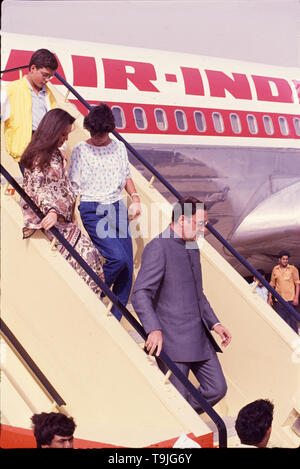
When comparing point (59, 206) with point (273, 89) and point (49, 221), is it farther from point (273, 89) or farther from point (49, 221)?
point (273, 89)

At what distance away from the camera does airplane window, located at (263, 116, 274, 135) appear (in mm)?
11859

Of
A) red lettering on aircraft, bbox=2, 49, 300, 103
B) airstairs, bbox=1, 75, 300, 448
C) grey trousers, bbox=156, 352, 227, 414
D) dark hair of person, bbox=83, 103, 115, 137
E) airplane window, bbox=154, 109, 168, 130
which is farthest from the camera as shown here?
airplane window, bbox=154, 109, 168, 130

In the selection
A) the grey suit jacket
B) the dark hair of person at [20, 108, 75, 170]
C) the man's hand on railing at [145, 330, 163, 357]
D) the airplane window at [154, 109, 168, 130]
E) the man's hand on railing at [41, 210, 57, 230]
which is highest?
the airplane window at [154, 109, 168, 130]

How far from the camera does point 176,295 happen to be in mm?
4535

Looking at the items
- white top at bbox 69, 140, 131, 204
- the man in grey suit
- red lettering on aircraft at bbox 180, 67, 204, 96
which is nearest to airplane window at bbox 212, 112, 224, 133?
red lettering on aircraft at bbox 180, 67, 204, 96

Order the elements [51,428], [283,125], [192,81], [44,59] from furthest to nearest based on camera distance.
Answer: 1. [283,125]
2. [192,81]
3. [44,59]
4. [51,428]

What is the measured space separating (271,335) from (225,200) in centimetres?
548

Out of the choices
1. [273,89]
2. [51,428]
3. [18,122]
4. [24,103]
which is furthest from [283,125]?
[51,428]

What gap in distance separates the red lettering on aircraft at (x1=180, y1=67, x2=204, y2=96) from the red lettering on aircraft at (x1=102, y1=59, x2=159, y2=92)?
2.05 feet

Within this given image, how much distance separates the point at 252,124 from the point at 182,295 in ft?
24.7

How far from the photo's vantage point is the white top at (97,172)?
5047 millimetres

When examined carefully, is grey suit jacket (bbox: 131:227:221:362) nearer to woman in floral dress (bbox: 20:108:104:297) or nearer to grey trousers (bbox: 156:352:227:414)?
grey trousers (bbox: 156:352:227:414)

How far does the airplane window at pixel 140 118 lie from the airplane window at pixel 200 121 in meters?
1.08

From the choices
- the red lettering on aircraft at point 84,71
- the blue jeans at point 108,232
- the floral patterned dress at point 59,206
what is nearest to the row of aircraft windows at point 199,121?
the red lettering on aircraft at point 84,71
